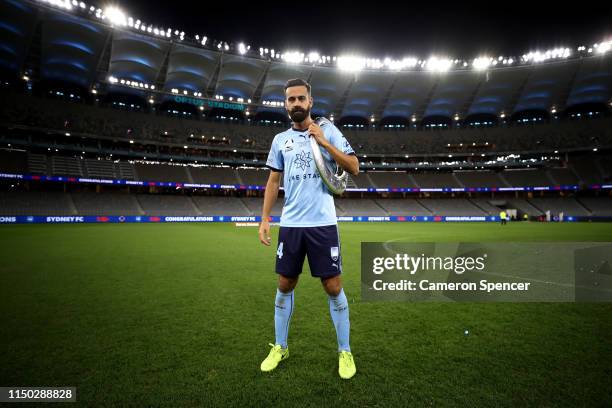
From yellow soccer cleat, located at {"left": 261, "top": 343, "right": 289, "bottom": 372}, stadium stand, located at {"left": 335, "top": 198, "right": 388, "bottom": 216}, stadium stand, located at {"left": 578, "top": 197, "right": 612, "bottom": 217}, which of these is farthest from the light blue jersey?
stadium stand, located at {"left": 578, "top": 197, "right": 612, "bottom": 217}

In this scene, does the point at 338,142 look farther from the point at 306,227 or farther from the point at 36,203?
the point at 36,203

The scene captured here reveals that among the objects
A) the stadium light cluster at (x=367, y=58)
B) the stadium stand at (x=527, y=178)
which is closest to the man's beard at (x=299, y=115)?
the stadium light cluster at (x=367, y=58)

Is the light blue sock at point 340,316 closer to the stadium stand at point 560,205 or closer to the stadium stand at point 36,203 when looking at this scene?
the stadium stand at point 36,203

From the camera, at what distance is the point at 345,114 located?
61.0 metres

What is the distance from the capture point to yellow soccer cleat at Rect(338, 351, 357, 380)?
9.68 ft

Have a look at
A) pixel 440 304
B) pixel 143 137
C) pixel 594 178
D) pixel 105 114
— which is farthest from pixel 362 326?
pixel 594 178

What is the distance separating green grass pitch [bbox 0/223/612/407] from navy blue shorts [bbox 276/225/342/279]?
39.3 inches

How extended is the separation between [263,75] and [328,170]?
52738mm

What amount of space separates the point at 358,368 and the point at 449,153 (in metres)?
64.1

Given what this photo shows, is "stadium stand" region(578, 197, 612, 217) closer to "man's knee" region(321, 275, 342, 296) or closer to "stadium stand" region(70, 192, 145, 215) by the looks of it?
"man's knee" region(321, 275, 342, 296)

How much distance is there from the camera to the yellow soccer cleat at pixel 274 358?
3.11 m

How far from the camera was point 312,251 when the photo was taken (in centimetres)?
316

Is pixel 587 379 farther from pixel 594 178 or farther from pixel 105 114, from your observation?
pixel 594 178

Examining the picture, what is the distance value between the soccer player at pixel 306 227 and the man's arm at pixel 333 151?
0.03ft
